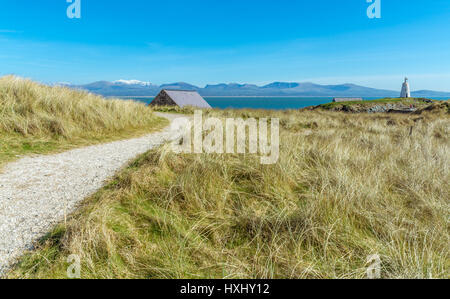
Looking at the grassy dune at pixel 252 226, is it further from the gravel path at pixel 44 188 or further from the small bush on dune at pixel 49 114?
the small bush on dune at pixel 49 114

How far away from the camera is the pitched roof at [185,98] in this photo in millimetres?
20909

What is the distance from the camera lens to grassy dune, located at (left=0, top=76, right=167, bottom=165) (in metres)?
5.18

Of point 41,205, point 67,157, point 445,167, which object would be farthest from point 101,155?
point 445,167

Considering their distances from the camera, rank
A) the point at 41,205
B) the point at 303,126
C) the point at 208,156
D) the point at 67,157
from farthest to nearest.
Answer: the point at 303,126, the point at 67,157, the point at 208,156, the point at 41,205

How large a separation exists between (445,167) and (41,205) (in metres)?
6.31

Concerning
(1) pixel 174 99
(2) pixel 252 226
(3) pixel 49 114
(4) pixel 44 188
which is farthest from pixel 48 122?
(1) pixel 174 99

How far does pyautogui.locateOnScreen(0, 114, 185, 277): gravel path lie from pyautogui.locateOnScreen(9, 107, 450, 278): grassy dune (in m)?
0.23

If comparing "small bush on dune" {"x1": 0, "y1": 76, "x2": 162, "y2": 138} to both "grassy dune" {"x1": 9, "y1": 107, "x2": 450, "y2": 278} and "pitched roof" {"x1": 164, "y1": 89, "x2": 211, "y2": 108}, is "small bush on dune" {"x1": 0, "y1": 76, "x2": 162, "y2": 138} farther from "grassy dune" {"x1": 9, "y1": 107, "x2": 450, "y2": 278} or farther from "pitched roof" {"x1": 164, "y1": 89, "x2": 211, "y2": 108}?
"pitched roof" {"x1": 164, "y1": 89, "x2": 211, "y2": 108}

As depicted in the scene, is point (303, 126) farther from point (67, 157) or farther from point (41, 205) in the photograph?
point (41, 205)

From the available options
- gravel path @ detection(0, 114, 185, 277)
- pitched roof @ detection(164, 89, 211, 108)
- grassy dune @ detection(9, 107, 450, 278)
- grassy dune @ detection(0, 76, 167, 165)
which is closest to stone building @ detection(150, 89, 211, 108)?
pitched roof @ detection(164, 89, 211, 108)

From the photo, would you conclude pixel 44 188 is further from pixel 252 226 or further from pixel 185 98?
pixel 185 98

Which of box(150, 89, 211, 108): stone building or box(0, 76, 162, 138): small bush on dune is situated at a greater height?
box(150, 89, 211, 108): stone building

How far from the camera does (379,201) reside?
3018 mm
